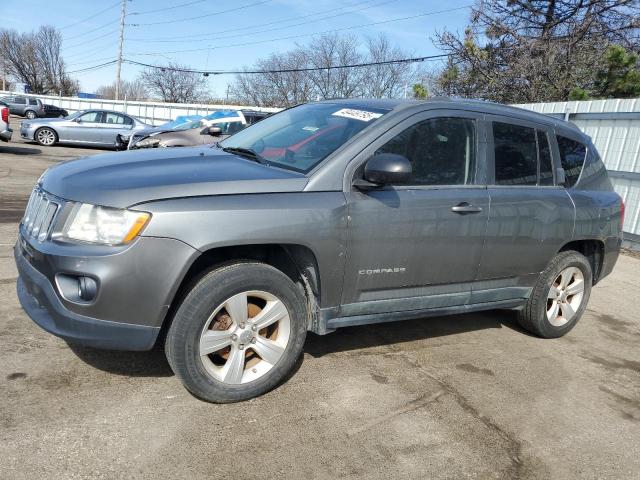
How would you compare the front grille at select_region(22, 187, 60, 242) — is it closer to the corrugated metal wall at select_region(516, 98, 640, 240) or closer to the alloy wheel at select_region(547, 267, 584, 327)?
the alloy wheel at select_region(547, 267, 584, 327)

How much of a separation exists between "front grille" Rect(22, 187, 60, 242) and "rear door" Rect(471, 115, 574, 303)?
283 cm

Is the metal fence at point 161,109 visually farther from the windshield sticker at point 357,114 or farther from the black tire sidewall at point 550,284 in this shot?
the windshield sticker at point 357,114

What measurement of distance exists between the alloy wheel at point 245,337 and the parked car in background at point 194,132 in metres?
8.06

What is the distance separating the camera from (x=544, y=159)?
4.38m

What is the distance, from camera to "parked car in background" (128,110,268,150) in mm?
12102

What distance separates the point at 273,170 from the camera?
3262mm

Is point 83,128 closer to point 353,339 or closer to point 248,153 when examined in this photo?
point 248,153

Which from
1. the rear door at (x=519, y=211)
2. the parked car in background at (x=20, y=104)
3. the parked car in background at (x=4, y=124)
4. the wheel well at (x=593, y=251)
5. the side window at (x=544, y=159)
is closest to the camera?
the rear door at (x=519, y=211)

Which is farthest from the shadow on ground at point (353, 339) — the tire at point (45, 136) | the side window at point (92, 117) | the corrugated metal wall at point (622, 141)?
the tire at point (45, 136)

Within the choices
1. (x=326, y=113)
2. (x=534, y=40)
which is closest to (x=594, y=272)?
(x=326, y=113)

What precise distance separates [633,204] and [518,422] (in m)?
7.30

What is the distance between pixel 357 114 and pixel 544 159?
1.71 m

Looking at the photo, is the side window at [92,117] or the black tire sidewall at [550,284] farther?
the side window at [92,117]

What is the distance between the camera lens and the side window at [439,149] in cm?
358
